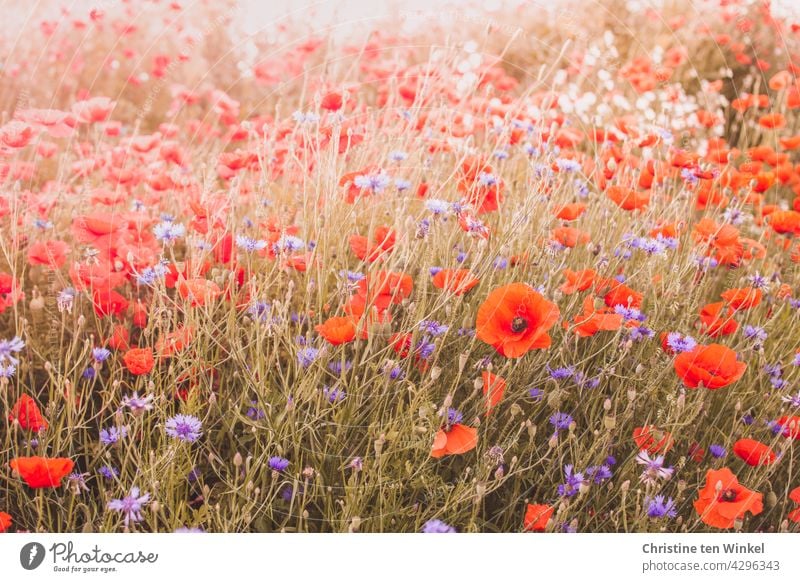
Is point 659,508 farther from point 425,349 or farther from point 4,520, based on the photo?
point 4,520

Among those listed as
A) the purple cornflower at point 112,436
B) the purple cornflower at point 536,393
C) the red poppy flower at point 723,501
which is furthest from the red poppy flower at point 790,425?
the purple cornflower at point 112,436

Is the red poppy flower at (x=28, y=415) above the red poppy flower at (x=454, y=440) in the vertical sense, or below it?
below

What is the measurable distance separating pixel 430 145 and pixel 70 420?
3.29ft

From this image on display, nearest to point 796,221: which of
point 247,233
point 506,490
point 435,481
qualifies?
point 506,490

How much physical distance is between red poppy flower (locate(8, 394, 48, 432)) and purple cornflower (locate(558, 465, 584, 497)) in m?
0.76

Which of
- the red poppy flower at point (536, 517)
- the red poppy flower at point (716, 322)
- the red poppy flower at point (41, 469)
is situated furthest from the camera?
the red poppy flower at point (716, 322)

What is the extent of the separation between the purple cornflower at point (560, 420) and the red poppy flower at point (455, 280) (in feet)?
0.76

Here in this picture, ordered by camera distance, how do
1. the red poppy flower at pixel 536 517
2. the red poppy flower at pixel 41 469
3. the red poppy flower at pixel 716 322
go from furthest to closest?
the red poppy flower at pixel 716 322
the red poppy flower at pixel 536 517
the red poppy flower at pixel 41 469

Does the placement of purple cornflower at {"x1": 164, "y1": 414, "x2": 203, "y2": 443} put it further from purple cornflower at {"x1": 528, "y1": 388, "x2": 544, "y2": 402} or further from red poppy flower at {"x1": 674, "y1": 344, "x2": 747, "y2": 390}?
red poppy flower at {"x1": 674, "y1": 344, "x2": 747, "y2": 390}

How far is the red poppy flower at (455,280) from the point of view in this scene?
1072 mm
